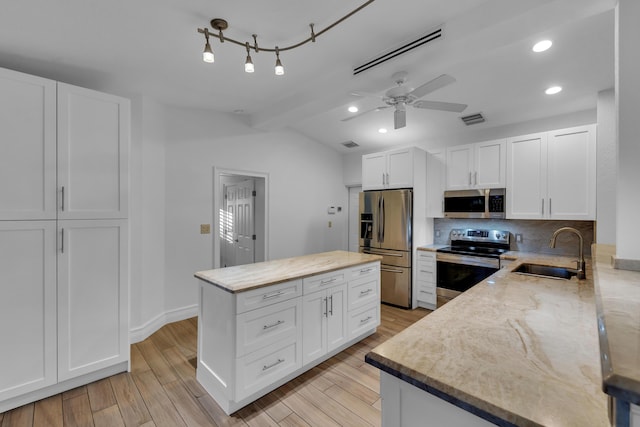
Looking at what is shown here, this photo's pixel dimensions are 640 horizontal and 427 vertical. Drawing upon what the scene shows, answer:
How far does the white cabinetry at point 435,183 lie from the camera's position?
421 centimetres

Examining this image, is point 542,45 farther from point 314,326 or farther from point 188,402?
point 188,402

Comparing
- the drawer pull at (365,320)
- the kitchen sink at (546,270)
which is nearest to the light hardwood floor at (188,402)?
the drawer pull at (365,320)

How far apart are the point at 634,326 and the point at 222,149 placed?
13.5 ft

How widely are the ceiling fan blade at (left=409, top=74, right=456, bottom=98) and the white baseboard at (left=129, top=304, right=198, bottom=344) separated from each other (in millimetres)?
3493

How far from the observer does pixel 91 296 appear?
2.31 meters

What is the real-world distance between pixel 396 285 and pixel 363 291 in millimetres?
1348

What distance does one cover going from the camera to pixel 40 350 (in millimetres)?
2104

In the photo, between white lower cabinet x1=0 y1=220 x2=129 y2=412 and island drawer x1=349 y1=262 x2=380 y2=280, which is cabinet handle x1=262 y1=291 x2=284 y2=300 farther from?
white lower cabinet x1=0 y1=220 x2=129 y2=412

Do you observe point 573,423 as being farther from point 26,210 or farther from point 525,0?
point 26,210

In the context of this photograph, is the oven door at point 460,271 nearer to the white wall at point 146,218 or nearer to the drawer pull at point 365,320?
the drawer pull at point 365,320

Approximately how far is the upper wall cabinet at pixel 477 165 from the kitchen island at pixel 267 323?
2185 mm

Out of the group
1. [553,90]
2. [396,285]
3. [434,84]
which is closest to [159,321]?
[396,285]

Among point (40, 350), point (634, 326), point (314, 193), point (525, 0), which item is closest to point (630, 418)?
point (634, 326)

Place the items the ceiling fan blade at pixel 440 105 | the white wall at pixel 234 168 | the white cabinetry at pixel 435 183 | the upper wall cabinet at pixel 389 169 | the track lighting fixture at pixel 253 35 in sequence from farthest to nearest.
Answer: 1. the white cabinetry at pixel 435 183
2. the upper wall cabinet at pixel 389 169
3. the white wall at pixel 234 168
4. the ceiling fan blade at pixel 440 105
5. the track lighting fixture at pixel 253 35
